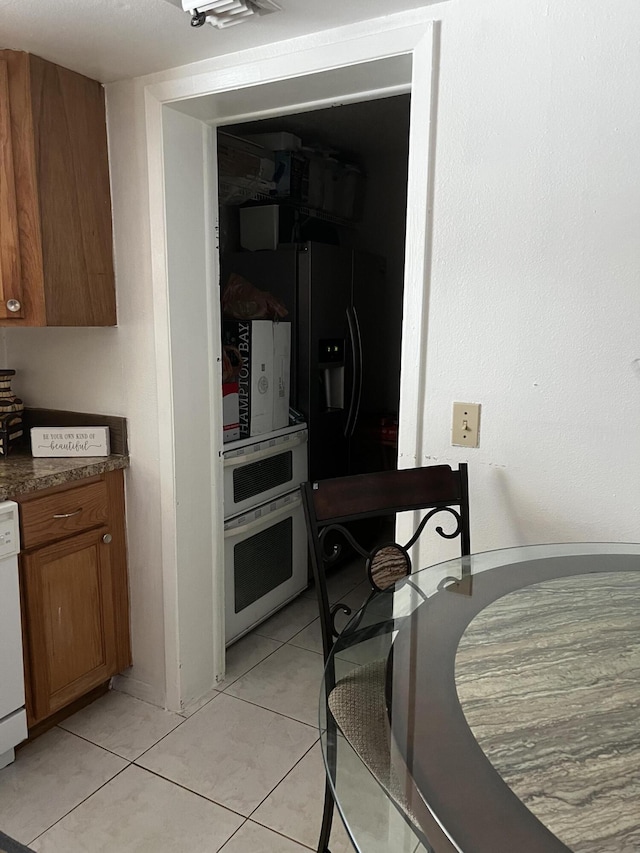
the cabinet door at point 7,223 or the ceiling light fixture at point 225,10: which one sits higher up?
the ceiling light fixture at point 225,10

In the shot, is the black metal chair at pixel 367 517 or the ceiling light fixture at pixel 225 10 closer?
the black metal chair at pixel 367 517

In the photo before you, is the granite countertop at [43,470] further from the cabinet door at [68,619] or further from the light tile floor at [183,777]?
the light tile floor at [183,777]

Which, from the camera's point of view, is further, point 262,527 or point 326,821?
point 262,527

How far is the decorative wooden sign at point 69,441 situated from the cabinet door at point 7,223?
0.45 meters

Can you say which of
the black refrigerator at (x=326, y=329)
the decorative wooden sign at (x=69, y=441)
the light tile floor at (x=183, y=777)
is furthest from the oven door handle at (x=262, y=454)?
the light tile floor at (x=183, y=777)

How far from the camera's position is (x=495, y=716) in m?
0.87

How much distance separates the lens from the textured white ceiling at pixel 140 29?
1.59 m

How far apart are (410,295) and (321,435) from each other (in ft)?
5.20

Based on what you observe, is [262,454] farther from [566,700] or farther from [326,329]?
[566,700]

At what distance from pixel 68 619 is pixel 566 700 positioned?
5.77 feet

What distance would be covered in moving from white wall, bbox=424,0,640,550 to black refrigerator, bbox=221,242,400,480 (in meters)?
1.43

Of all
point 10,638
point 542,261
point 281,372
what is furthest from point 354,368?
point 10,638

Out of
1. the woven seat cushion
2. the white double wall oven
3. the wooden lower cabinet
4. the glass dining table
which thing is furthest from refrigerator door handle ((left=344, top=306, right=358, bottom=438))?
the woven seat cushion

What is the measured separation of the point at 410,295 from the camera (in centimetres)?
175
